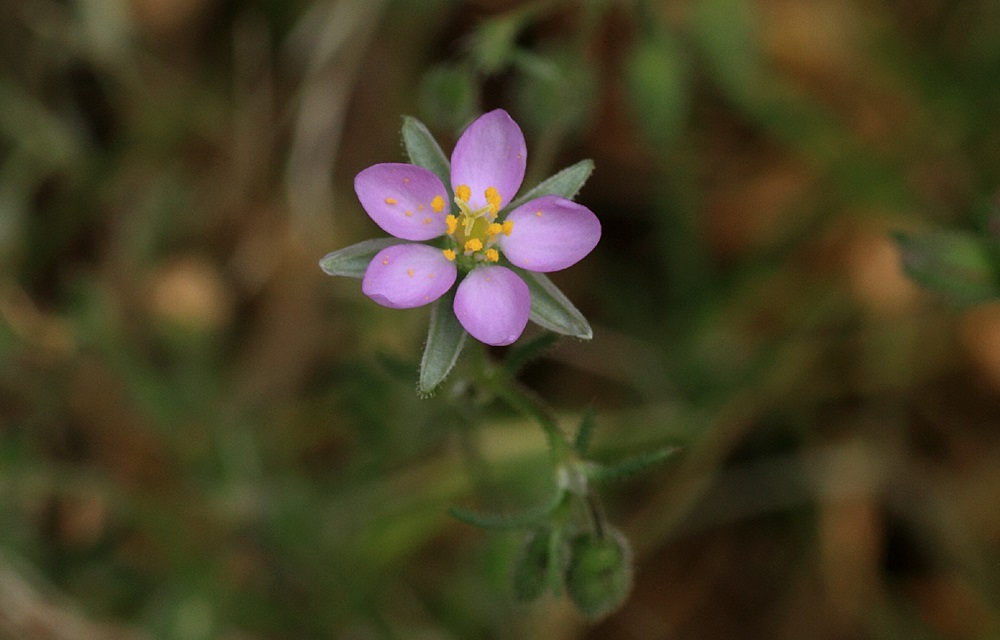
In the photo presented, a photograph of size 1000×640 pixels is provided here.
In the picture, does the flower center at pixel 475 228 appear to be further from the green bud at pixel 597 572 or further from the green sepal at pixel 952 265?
the green sepal at pixel 952 265

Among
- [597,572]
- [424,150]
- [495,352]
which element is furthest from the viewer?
[495,352]

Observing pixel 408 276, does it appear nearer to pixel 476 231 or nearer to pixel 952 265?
pixel 476 231

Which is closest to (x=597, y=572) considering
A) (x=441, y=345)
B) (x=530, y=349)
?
(x=530, y=349)

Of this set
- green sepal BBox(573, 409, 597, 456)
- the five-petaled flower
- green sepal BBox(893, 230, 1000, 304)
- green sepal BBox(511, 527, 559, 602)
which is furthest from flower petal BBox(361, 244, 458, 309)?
green sepal BBox(893, 230, 1000, 304)

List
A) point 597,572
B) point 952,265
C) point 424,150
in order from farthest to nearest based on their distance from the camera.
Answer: point 952,265 < point 597,572 < point 424,150

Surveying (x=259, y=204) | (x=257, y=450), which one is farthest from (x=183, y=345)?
(x=259, y=204)

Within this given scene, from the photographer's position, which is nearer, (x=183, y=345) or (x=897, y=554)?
(x=183, y=345)

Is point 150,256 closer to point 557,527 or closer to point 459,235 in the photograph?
point 459,235

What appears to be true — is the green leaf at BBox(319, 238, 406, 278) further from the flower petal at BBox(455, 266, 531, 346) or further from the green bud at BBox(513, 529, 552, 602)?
the green bud at BBox(513, 529, 552, 602)
